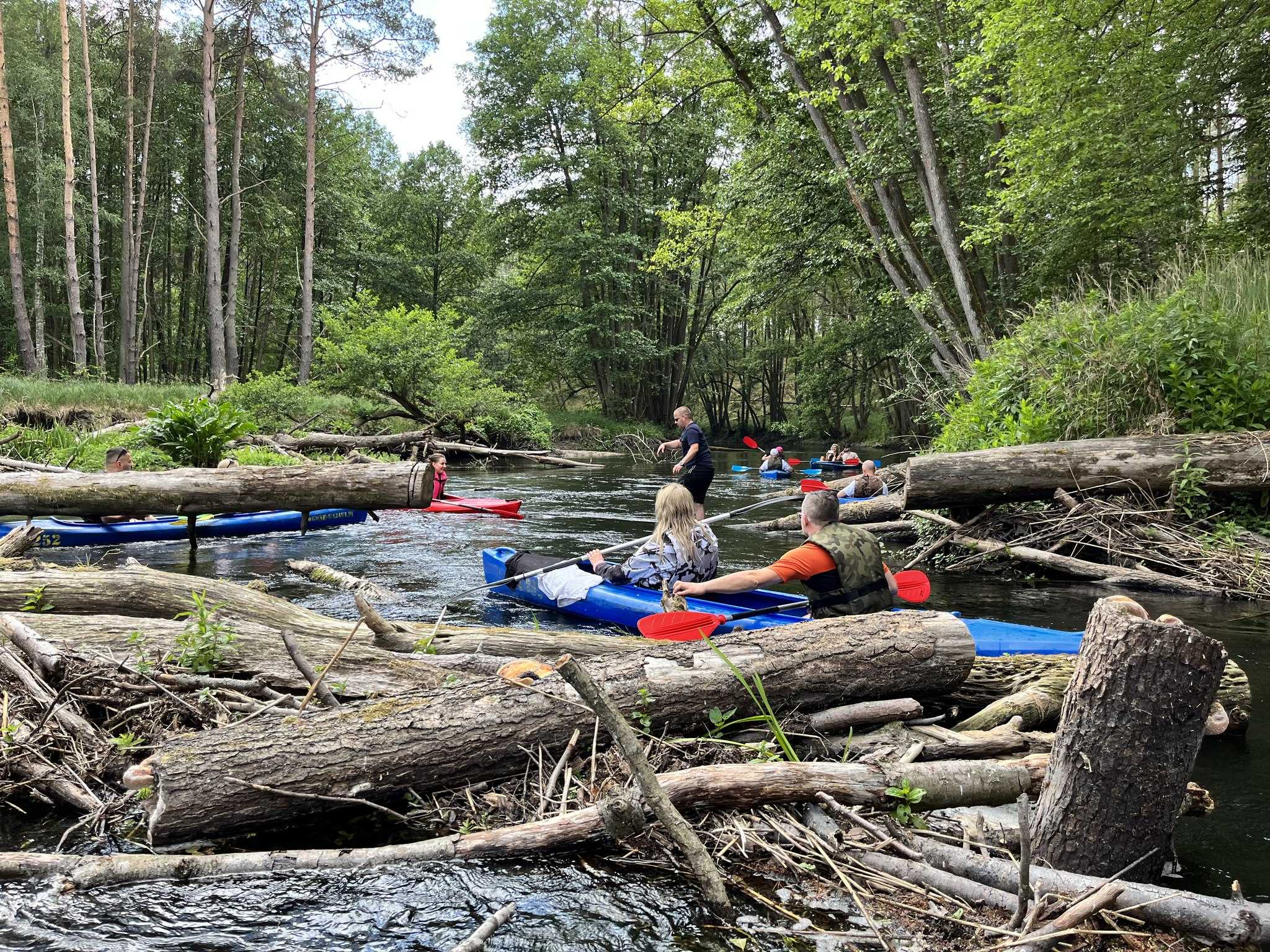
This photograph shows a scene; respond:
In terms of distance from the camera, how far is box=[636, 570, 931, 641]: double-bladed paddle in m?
4.88

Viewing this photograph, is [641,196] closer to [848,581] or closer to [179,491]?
[179,491]

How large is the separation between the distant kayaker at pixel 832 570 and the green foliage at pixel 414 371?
1681cm

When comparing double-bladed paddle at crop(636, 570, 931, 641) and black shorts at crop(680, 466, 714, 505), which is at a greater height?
black shorts at crop(680, 466, 714, 505)

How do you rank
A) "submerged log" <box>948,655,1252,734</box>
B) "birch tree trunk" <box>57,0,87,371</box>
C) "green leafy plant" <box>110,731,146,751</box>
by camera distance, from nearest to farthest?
"green leafy plant" <box>110,731,146,751</box>, "submerged log" <box>948,655,1252,734</box>, "birch tree trunk" <box>57,0,87,371</box>

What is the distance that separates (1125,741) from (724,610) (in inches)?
132

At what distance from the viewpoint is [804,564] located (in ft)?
15.5

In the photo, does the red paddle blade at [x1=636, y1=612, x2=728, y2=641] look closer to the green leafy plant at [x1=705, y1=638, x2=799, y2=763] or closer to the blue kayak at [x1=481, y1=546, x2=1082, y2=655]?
the blue kayak at [x1=481, y1=546, x2=1082, y2=655]

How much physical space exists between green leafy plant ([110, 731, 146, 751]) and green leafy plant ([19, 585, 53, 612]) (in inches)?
49.0

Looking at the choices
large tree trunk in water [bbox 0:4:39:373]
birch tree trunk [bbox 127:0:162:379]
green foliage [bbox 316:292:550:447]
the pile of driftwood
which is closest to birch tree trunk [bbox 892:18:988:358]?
the pile of driftwood

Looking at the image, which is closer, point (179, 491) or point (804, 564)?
point (804, 564)

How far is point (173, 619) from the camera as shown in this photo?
432 cm

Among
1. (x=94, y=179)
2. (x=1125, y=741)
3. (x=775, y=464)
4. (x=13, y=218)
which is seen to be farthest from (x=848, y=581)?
(x=94, y=179)

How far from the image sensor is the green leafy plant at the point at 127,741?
336cm

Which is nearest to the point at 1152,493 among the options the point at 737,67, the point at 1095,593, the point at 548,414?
the point at 1095,593
